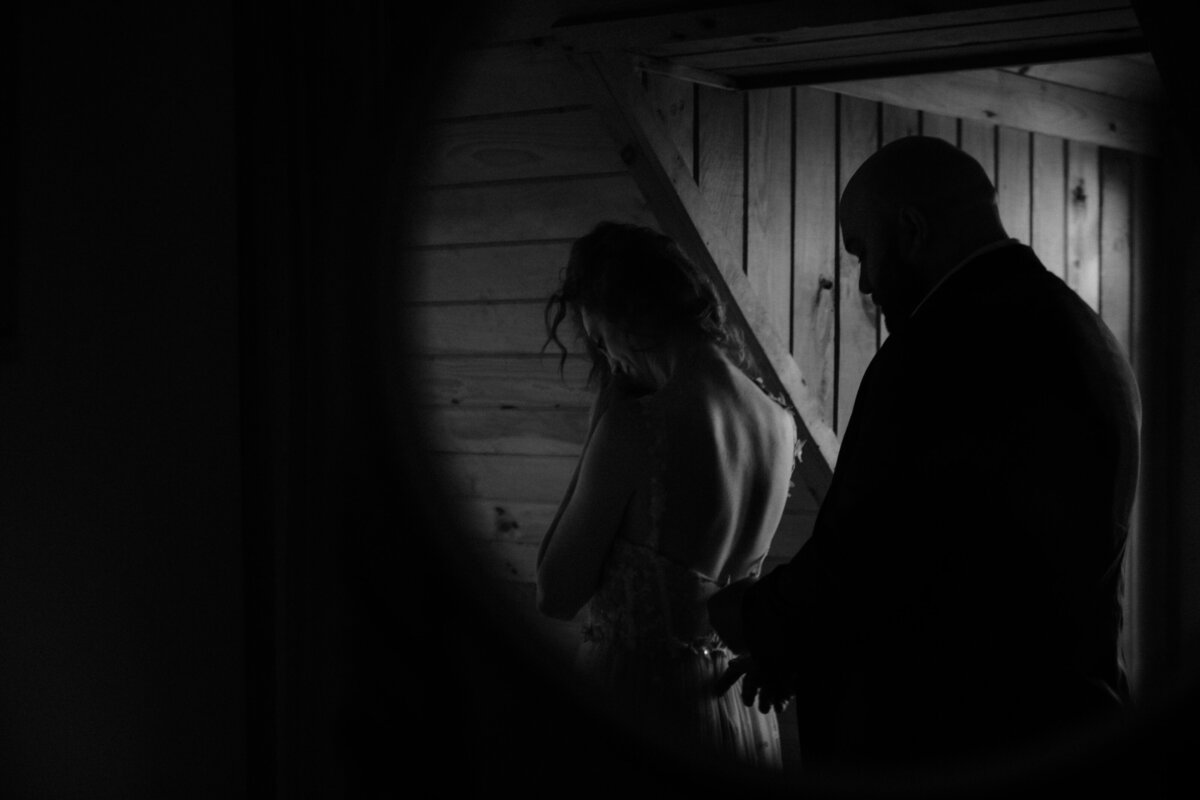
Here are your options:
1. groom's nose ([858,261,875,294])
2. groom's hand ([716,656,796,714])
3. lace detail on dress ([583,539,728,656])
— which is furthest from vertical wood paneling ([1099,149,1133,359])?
groom's hand ([716,656,796,714])

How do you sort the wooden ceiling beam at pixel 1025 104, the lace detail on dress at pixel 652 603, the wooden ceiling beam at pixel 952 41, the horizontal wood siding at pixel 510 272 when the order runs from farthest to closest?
the wooden ceiling beam at pixel 1025 104 → the horizontal wood siding at pixel 510 272 → the wooden ceiling beam at pixel 952 41 → the lace detail on dress at pixel 652 603

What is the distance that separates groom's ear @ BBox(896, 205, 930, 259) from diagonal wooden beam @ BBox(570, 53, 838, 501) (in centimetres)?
38

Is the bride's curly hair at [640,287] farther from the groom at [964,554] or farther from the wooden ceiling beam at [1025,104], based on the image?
the wooden ceiling beam at [1025,104]

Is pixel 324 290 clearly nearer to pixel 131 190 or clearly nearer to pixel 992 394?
pixel 131 190

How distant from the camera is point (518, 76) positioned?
1.68 m

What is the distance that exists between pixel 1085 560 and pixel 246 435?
80 cm

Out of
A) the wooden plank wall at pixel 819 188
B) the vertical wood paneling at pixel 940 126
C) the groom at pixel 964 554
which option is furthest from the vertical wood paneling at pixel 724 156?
the groom at pixel 964 554

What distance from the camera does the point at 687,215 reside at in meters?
1.60

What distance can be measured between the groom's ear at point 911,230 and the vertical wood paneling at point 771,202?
0.47m

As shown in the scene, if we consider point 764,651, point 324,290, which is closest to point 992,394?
point 764,651

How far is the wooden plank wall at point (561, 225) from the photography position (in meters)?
1.68

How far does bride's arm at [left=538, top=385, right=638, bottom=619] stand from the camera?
126 centimetres

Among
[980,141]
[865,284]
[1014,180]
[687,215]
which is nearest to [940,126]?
[980,141]

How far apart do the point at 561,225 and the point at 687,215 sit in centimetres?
24
